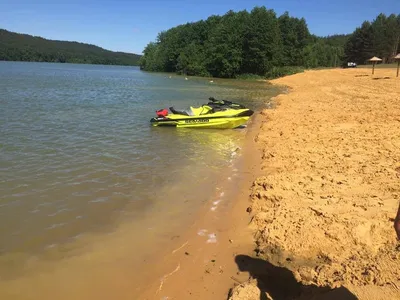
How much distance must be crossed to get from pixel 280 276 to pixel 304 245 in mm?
693

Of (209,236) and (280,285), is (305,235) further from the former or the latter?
(209,236)

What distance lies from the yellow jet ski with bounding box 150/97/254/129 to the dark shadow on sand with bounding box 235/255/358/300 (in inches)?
394

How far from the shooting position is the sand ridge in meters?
3.78

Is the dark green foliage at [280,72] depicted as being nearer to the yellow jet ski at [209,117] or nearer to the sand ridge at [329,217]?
the yellow jet ski at [209,117]

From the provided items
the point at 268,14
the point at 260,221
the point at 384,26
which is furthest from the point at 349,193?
the point at 384,26

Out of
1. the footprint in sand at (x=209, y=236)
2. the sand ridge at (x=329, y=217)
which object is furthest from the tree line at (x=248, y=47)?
the footprint in sand at (x=209, y=236)

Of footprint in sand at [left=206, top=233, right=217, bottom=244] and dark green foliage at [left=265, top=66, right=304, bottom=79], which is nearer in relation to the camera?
footprint in sand at [left=206, top=233, right=217, bottom=244]

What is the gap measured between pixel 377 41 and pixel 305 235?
8972cm

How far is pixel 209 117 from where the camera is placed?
47.5 feet

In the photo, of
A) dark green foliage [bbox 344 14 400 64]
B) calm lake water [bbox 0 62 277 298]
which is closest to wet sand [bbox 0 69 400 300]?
calm lake water [bbox 0 62 277 298]

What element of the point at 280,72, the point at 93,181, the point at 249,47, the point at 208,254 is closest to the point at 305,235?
the point at 208,254

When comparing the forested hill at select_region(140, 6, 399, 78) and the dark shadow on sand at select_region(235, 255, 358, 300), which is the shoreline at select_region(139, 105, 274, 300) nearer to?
the dark shadow on sand at select_region(235, 255, 358, 300)

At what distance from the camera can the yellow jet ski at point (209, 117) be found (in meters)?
14.3

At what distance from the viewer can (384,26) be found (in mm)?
84375
